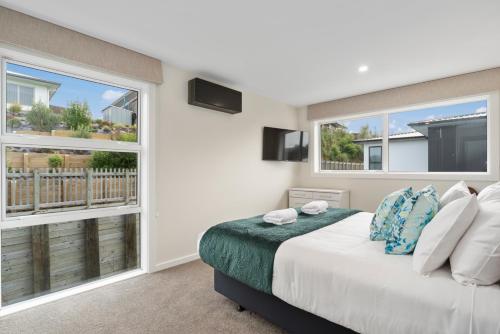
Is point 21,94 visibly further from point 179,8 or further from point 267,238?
point 267,238

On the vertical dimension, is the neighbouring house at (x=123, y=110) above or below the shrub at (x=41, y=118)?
above

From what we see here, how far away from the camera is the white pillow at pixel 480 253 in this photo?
3.65 feet

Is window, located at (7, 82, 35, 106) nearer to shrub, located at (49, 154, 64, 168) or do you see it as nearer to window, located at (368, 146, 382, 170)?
shrub, located at (49, 154, 64, 168)

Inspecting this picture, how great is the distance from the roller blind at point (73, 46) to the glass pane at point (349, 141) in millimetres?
3227

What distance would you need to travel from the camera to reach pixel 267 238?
1850 millimetres

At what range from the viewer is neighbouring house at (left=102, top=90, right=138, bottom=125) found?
275 cm

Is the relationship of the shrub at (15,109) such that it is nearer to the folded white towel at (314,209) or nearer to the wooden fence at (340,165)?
the folded white towel at (314,209)

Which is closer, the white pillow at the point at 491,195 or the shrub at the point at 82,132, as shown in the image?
the white pillow at the point at 491,195

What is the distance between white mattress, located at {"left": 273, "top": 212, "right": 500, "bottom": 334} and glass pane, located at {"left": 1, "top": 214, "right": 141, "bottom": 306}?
2.02 metres

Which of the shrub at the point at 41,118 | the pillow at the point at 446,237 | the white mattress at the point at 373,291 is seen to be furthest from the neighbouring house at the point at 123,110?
the pillow at the point at 446,237

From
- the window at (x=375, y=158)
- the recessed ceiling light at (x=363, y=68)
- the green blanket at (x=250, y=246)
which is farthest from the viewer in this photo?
the window at (x=375, y=158)

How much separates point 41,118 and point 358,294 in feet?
9.37

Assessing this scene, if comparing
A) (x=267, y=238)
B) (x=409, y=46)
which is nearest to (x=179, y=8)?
(x=267, y=238)

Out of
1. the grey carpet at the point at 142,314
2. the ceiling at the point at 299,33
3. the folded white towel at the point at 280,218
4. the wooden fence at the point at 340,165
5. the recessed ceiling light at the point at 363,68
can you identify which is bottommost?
the grey carpet at the point at 142,314
